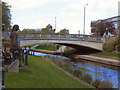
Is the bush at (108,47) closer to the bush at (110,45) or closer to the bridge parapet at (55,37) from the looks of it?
the bush at (110,45)

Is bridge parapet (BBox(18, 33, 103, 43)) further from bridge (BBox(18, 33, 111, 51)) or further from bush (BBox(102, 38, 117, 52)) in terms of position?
bush (BBox(102, 38, 117, 52))

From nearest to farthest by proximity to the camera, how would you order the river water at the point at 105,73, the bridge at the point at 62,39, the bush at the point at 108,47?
1. the river water at the point at 105,73
2. the bridge at the point at 62,39
3. the bush at the point at 108,47

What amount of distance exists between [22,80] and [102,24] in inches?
1886

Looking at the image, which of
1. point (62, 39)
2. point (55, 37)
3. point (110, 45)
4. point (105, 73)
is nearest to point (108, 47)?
point (110, 45)

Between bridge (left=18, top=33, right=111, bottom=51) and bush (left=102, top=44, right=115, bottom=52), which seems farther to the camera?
bush (left=102, top=44, right=115, bottom=52)

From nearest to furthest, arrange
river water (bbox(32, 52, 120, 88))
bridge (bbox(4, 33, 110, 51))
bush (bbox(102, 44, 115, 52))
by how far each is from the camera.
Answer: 1. river water (bbox(32, 52, 120, 88))
2. bridge (bbox(4, 33, 110, 51))
3. bush (bbox(102, 44, 115, 52))

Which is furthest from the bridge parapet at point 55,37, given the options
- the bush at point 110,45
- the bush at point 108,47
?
the bush at point 108,47

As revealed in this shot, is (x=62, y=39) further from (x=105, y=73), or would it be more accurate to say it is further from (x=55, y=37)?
(x=105, y=73)

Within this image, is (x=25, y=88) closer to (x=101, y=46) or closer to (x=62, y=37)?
(x=62, y=37)

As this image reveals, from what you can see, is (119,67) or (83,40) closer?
(119,67)

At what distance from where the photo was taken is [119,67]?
24000mm

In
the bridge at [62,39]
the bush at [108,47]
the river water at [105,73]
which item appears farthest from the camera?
the bush at [108,47]

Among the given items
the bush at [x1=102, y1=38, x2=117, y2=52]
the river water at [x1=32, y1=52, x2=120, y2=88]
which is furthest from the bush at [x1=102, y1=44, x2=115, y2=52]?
the river water at [x1=32, y1=52, x2=120, y2=88]

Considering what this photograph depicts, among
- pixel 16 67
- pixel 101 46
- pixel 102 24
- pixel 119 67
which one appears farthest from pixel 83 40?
pixel 16 67
